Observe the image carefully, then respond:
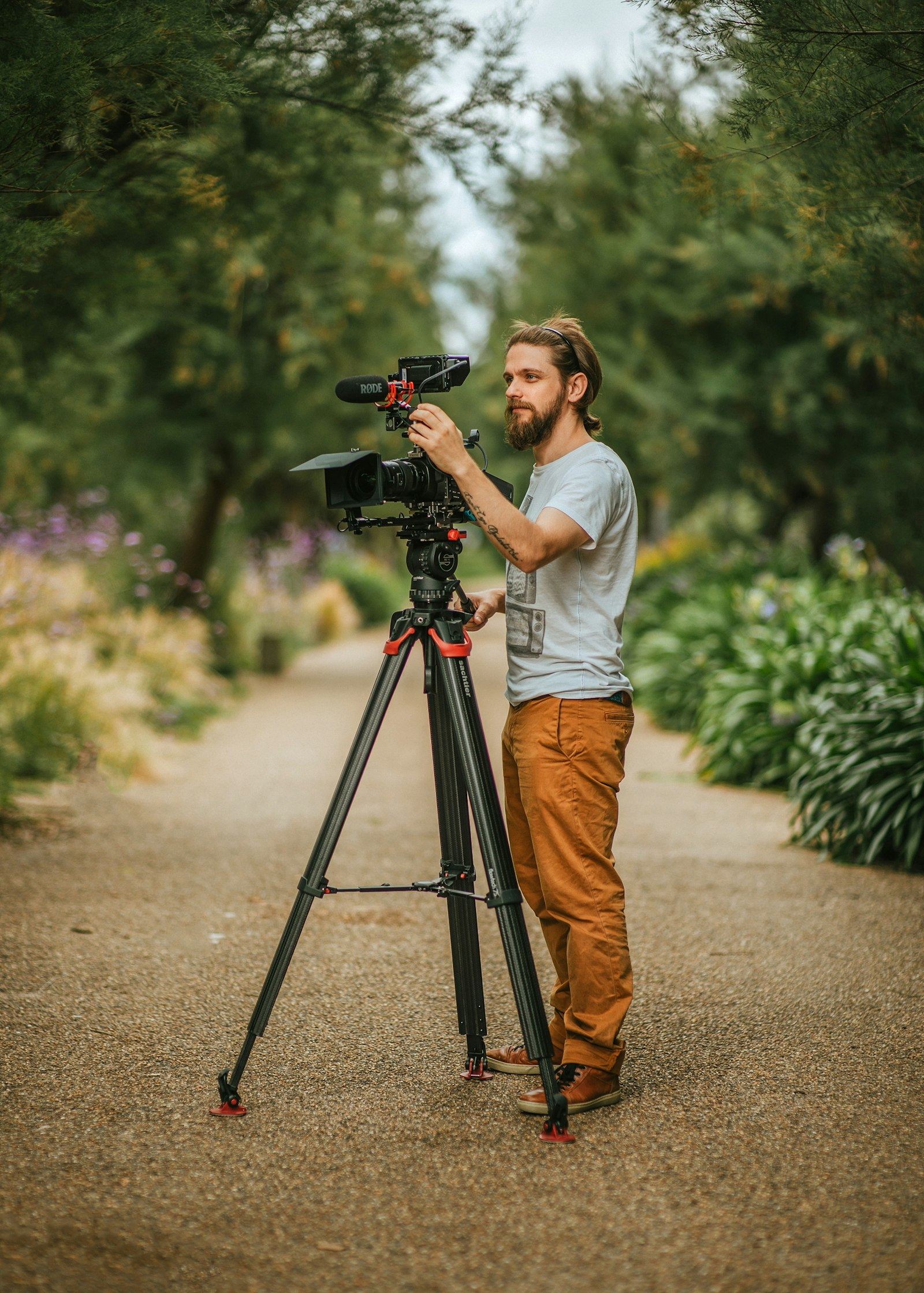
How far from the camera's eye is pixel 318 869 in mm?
3115

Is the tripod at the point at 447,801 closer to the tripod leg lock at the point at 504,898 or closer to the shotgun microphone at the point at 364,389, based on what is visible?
the tripod leg lock at the point at 504,898

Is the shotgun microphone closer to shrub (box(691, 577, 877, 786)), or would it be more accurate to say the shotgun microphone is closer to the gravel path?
the gravel path

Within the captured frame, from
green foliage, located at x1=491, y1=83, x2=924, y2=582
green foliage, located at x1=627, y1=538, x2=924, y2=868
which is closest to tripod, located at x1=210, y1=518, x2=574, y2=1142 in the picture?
green foliage, located at x1=627, y1=538, x2=924, y2=868

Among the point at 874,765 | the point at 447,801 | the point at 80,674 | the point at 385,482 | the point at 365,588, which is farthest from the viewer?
the point at 365,588

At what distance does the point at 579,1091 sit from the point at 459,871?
2.16 feet

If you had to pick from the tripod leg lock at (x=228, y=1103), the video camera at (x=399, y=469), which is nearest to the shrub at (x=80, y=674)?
the tripod leg lock at (x=228, y=1103)

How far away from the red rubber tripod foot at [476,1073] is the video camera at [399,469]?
1551mm

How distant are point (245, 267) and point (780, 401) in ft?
17.1

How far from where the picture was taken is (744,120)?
4031 millimetres

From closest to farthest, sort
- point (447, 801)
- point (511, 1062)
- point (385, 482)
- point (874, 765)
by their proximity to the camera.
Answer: point (385, 482) < point (447, 801) < point (511, 1062) < point (874, 765)

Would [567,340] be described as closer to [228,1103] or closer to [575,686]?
[575,686]

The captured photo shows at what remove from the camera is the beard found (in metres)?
3.31

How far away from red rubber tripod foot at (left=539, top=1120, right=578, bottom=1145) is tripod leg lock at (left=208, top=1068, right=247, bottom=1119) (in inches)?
31.6

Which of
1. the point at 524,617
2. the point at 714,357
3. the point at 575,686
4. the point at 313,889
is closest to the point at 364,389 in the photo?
the point at 524,617
